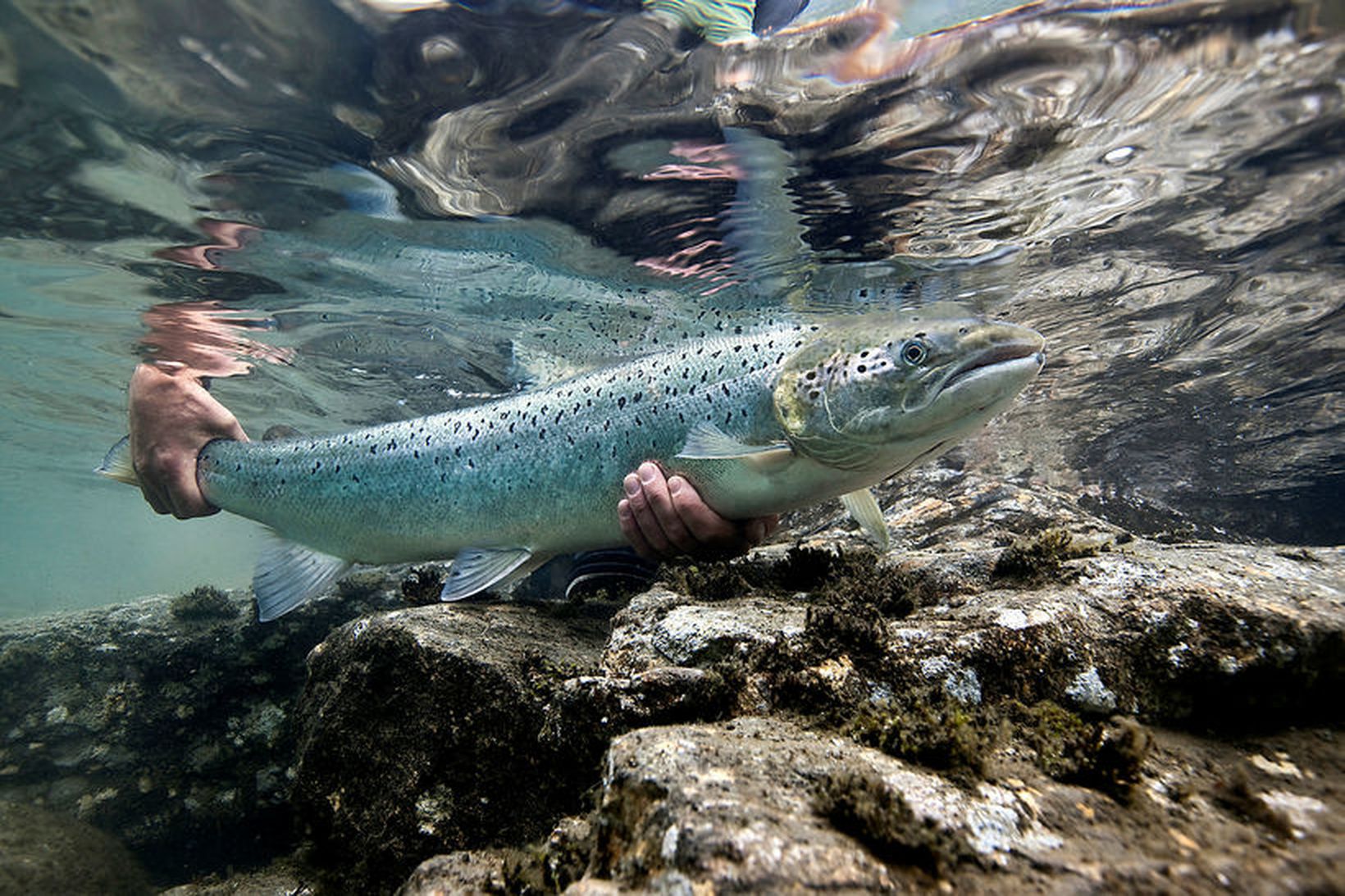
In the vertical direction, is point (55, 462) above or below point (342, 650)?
above

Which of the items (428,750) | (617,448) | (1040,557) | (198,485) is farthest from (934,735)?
(198,485)

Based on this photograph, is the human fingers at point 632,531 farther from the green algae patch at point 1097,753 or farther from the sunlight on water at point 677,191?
the green algae patch at point 1097,753

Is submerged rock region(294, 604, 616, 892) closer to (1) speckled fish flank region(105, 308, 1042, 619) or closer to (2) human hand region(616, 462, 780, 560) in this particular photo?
(2) human hand region(616, 462, 780, 560)

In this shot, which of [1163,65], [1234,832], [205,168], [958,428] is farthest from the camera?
[205,168]

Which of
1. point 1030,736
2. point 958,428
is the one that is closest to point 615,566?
point 958,428

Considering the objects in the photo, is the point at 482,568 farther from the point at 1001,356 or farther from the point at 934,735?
the point at 1001,356

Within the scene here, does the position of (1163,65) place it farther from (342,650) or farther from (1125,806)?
(342,650)
